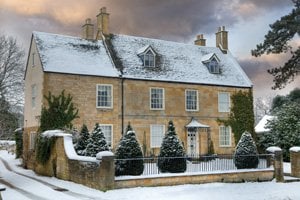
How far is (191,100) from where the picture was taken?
34.5 meters

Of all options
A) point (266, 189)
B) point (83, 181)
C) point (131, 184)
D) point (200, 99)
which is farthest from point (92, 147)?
point (200, 99)

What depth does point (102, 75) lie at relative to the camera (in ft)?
101

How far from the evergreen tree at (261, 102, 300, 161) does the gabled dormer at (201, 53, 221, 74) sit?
6832mm

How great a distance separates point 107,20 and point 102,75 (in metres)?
6.54

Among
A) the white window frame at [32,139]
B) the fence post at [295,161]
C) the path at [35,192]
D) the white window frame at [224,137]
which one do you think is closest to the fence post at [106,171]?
the path at [35,192]

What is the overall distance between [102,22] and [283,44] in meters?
15.4

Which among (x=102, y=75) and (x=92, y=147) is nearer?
(x=92, y=147)

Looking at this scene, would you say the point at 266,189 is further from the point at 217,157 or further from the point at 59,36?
the point at 59,36

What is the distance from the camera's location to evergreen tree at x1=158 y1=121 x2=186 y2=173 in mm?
21245

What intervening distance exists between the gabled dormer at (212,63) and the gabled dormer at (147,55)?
5635mm

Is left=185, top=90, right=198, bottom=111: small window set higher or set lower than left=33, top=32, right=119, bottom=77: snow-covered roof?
lower

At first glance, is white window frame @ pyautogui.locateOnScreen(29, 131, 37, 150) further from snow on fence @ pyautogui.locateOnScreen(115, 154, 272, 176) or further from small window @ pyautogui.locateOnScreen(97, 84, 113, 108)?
snow on fence @ pyautogui.locateOnScreen(115, 154, 272, 176)

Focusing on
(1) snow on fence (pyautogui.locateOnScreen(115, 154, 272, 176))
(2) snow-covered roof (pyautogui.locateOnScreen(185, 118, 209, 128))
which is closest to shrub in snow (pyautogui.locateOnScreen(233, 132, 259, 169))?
(1) snow on fence (pyautogui.locateOnScreen(115, 154, 272, 176))

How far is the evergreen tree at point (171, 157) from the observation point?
21.2m
